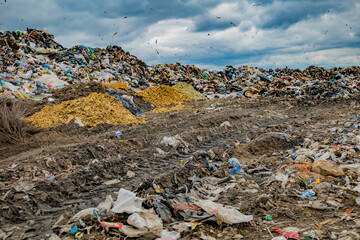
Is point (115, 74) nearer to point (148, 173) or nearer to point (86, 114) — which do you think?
point (86, 114)

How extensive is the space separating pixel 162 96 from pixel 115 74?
5211 millimetres

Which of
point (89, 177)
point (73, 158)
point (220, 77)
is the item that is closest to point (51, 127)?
point (73, 158)

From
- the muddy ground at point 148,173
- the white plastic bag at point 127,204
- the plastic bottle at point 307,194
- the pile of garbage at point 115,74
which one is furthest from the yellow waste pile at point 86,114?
the plastic bottle at point 307,194

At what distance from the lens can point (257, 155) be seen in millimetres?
5281

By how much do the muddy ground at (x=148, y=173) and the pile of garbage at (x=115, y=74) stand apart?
20.8ft

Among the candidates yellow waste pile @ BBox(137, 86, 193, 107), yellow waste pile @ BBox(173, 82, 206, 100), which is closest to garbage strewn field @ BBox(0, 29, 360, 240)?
yellow waste pile @ BBox(137, 86, 193, 107)

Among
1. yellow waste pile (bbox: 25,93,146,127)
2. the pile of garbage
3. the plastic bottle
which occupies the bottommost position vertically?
the plastic bottle

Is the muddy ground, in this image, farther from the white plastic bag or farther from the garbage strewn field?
the white plastic bag

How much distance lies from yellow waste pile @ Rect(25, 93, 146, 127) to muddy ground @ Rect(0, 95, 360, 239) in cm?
45

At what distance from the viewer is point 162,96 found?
1341 centimetres

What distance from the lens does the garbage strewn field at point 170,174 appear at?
2525 mm

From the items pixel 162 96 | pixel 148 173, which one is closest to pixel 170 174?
pixel 148 173

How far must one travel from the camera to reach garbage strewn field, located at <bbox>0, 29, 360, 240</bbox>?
253 centimetres

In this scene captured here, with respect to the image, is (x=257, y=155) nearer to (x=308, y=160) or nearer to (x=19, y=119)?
(x=308, y=160)
